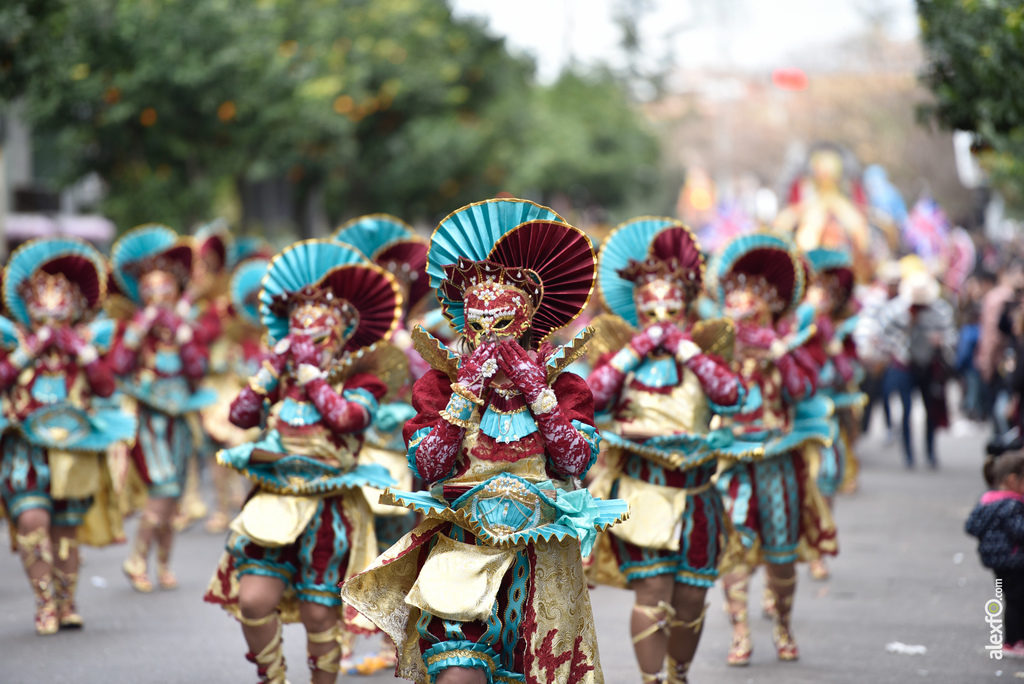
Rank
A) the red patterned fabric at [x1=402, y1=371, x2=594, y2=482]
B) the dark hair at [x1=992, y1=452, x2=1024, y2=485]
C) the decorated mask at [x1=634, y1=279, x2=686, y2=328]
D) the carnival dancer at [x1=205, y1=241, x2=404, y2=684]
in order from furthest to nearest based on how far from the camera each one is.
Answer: the dark hair at [x1=992, y1=452, x2=1024, y2=485] < the decorated mask at [x1=634, y1=279, x2=686, y2=328] < the carnival dancer at [x1=205, y1=241, x2=404, y2=684] < the red patterned fabric at [x1=402, y1=371, x2=594, y2=482]

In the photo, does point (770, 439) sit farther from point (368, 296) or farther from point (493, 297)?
point (493, 297)

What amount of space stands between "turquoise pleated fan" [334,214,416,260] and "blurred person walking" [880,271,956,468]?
8932 millimetres

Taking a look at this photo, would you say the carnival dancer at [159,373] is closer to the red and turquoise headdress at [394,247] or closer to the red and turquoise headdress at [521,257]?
the red and turquoise headdress at [394,247]

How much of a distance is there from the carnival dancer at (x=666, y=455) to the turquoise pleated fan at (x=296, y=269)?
4.72 feet

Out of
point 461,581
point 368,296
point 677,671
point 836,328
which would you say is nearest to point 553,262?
point 461,581

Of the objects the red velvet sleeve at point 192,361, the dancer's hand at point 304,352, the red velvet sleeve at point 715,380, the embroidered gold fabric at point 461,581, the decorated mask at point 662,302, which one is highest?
the red velvet sleeve at point 192,361

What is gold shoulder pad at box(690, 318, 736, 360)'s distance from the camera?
21.2ft

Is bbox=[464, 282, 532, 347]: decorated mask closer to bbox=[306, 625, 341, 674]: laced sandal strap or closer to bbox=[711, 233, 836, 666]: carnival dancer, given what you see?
bbox=[306, 625, 341, 674]: laced sandal strap

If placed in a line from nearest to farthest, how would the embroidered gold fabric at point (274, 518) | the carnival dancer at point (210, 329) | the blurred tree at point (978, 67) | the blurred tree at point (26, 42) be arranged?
the embroidered gold fabric at point (274, 518) < the blurred tree at point (978, 67) < the blurred tree at point (26, 42) < the carnival dancer at point (210, 329)

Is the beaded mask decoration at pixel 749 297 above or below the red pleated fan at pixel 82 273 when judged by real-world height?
below

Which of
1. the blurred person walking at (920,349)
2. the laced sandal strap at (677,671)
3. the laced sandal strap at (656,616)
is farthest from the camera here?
the blurred person walking at (920,349)

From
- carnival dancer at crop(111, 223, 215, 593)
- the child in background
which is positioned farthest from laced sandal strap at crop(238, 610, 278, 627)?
the child in background

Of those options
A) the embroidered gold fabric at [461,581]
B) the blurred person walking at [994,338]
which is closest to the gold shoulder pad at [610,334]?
the embroidered gold fabric at [461,581]

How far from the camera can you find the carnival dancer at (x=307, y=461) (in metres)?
5.95
